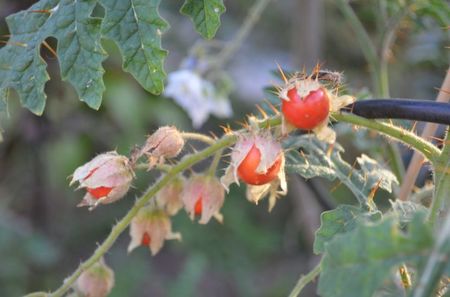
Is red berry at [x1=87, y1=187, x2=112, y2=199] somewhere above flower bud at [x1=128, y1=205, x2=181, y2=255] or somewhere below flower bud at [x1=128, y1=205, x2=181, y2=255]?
above

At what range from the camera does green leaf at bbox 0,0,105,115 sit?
0.97 metres

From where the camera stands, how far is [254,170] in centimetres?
87

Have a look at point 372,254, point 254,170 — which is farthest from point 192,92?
point 372,254

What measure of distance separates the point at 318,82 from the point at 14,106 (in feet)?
8.30

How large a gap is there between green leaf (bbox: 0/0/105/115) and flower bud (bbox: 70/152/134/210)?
0.07 meters

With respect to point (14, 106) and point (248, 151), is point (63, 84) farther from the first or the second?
point (248, 151)

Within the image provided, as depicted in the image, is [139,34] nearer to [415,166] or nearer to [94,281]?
[94,281]

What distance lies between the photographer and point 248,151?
0.87 m

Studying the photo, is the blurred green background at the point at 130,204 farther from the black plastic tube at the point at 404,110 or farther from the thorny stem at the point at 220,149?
the black plastic tube at the point at 404,110

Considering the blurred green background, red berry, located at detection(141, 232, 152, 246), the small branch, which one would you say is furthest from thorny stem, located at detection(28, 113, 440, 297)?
the blurred green background

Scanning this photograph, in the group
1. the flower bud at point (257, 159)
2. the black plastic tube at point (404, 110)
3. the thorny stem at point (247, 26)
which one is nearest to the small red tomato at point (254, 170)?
the flower bud at point (257, 159)

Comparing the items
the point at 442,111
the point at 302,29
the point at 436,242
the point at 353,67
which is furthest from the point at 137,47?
the point at 353,67

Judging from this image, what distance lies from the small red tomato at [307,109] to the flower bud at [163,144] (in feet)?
0.59

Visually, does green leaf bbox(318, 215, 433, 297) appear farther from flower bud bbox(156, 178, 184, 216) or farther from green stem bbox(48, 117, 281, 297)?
flower bud bbox(156, 178, 184, 216)
